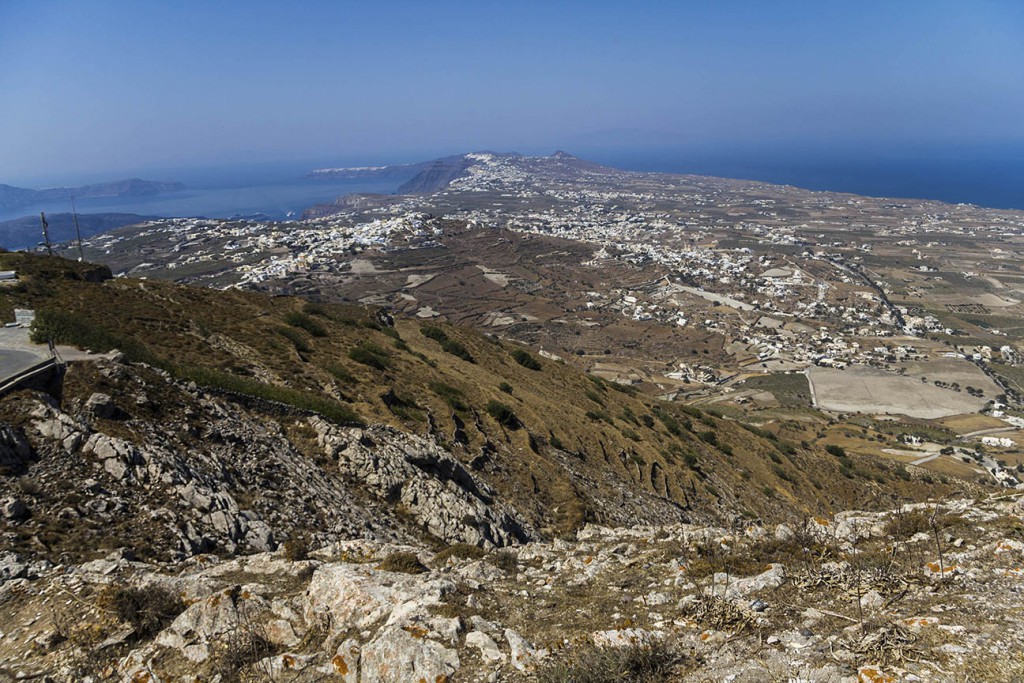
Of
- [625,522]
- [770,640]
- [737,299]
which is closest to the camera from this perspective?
[770,640]

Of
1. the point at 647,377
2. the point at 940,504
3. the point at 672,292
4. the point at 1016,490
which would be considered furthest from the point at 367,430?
the point at 672,292

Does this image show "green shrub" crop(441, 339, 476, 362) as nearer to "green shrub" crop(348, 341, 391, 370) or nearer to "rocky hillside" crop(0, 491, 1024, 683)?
"green shrub" crop(348, 341, 391, 370)

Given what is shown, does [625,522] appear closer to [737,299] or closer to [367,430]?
[367,430]

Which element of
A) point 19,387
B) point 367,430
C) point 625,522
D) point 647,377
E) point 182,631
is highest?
point 19,387

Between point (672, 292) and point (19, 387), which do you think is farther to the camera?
point (672, 292)

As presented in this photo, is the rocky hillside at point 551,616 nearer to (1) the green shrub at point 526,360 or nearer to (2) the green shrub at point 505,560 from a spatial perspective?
(2) the green shrub at point 505,560

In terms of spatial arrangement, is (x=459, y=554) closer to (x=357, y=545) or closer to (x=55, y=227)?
(x=357, y=545)

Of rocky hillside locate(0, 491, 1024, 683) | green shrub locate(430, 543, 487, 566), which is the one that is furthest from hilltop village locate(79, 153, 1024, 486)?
green shrub locate(430, 543, 487, 566)
